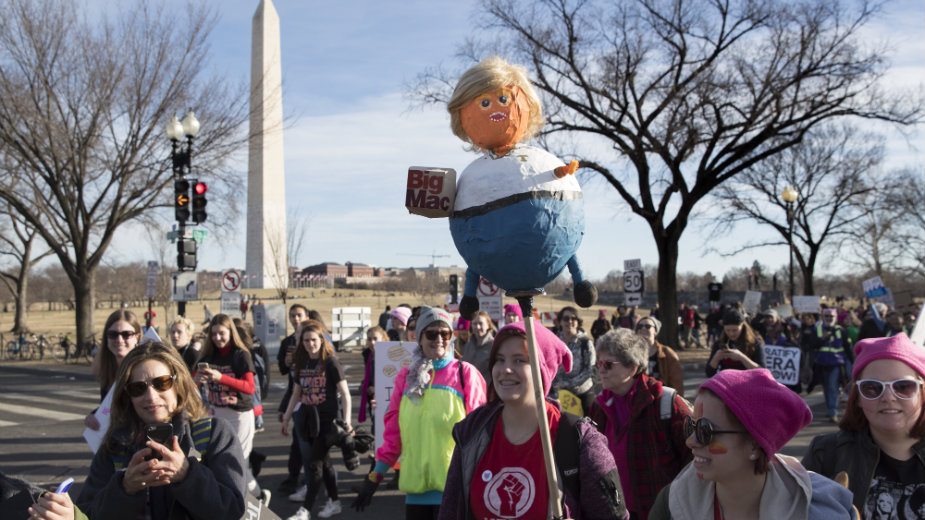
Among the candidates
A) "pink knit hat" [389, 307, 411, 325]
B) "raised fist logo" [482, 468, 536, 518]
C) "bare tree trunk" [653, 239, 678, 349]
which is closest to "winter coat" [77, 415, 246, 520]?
"raised fist logo" [482, 468, 536, 518]

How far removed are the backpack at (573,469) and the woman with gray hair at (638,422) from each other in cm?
123

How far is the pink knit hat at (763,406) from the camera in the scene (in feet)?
7.76

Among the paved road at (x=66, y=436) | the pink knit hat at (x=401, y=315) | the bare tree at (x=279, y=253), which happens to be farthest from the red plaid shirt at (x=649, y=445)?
the bare tree at (x=279, y=253)

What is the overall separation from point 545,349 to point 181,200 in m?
14.0

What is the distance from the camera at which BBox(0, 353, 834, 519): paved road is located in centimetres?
864

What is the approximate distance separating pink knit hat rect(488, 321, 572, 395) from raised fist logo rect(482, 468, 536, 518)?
14.3 inches

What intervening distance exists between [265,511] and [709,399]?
1.91 m

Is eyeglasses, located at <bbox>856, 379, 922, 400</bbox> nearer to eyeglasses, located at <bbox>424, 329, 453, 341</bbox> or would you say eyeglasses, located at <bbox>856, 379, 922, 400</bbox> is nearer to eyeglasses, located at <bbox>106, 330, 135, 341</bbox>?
eyeglasses, located at <bbox>424, 329, 453, 341</bbox>

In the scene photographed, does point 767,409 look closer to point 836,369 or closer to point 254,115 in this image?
point 836,369

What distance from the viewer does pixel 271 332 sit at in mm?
23625

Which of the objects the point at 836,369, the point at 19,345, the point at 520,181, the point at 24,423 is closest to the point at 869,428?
the point at 520,181

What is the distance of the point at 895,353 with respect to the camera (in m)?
3.23

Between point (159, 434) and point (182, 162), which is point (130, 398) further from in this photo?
point (182, 162)

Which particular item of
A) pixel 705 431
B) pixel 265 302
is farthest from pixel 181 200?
pixel 265 302
